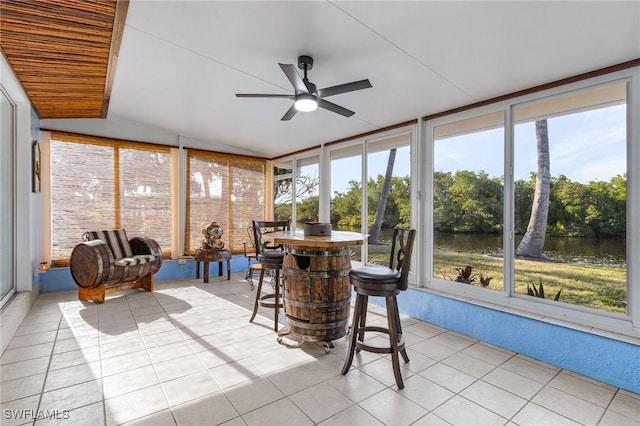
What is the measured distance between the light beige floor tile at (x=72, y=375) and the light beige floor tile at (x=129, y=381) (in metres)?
0.14

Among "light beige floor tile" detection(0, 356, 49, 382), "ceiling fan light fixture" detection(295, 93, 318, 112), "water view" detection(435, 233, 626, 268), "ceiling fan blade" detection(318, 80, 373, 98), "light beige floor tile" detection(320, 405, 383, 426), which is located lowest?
"light beige floor tile" detection(320, 405, 383, 426)

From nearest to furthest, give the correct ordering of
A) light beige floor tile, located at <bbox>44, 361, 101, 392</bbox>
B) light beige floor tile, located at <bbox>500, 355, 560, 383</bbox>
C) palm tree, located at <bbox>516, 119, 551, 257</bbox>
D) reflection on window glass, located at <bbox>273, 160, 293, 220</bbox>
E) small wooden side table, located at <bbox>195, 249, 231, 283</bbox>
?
light beige floor tile, located at <bbox>44, 361, 101, 392</bbox> → light beige floor tile, located at <bbox>500, 355, 560, 383</bbox> → palm tree, located at <bbox>516, 119, 551, 257</bbox> → small wooden side table, located at <bbox>195, 249, 231, 283</bbox> → reflection on window glass, located at <bbox>273, 160, 293, 220</bbox>

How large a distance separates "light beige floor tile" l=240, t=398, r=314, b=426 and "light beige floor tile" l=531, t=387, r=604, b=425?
1.58 metres

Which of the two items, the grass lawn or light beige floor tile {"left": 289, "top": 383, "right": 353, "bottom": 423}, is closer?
light beige floor tile {"left": 289, "top": 383, "right": 353, "bottom": 423}

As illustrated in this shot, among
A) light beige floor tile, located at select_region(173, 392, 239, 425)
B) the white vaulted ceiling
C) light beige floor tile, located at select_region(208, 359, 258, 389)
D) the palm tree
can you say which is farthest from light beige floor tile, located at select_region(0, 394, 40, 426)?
the palm tree

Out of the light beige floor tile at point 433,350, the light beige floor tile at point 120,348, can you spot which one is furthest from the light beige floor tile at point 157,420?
the light beige floor tile at point 433,350

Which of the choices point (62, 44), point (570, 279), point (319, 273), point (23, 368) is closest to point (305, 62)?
point (319, 273)

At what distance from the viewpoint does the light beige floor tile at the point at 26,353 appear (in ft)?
8.22

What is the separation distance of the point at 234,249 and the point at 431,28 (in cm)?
523

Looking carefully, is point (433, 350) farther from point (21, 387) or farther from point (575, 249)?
point (21, 387)

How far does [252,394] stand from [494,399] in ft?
5.37

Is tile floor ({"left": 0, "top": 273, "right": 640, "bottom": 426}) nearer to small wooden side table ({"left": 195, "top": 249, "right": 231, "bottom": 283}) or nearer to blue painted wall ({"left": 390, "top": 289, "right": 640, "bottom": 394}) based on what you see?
blue painted wall ({"left": 390, "top": 289, "right": 640, "bottom": 394})

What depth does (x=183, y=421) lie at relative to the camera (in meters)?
1.81

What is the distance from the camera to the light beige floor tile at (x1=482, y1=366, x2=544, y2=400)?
7.19ft
